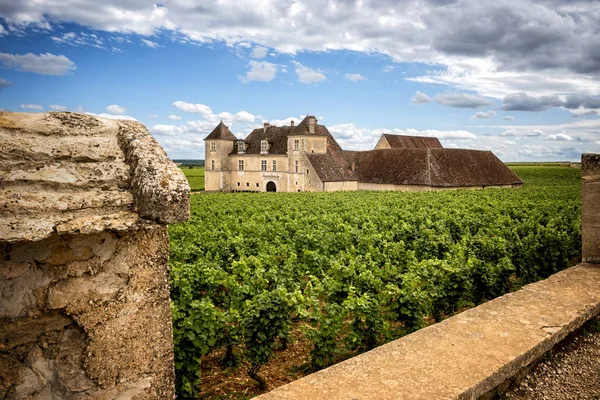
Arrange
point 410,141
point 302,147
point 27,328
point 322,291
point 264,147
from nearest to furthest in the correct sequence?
point 27,328 → point 322,291 → point 302,147 → point 264,147 → point 410,141

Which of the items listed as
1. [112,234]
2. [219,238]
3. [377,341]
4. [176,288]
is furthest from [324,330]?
[219,238]

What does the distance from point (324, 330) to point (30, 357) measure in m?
3.66

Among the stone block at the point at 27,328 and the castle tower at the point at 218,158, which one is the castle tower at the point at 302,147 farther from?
the stone block at the point at 27,328

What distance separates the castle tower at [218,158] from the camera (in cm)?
5741

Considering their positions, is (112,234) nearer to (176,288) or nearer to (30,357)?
(30,357)

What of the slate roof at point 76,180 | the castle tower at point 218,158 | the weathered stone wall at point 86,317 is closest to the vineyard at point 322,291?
the weathered stone wall at point 86,317

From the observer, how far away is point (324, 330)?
5.38m

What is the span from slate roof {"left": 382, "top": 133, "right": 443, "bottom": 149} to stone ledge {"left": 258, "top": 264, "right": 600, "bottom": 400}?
196ft

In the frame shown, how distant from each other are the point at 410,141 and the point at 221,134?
97.4 feet

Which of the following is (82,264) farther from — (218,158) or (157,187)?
(218,158)

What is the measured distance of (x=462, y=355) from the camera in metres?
3.97

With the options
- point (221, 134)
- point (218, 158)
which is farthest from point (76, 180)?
point (221, 134)

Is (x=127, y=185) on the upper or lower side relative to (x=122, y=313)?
upper

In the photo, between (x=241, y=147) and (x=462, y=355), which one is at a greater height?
(x=241, y=147)
